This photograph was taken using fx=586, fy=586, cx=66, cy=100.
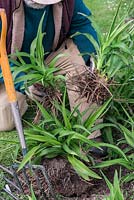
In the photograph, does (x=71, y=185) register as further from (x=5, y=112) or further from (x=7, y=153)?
(x=5, y=112)

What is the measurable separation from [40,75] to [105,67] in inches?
14.3

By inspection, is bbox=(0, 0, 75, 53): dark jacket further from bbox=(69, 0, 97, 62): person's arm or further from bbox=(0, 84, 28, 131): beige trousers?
bbox=(0, 84, 28, 131): beige trousers

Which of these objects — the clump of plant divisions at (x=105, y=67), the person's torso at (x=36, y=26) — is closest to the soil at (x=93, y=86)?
the clump of plant divisions at (x=105, y=67)

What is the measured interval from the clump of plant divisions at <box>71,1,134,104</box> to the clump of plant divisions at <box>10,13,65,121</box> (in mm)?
111

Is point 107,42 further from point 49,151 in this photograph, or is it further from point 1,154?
point 1,154

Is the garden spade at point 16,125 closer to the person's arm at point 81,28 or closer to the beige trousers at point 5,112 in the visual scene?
the beige trousers at point 5,112

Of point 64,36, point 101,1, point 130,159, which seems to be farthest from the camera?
point 101,1

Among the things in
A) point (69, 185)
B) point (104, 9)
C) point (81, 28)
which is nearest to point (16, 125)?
point (69, 185)

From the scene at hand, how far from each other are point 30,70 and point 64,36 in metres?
0.58

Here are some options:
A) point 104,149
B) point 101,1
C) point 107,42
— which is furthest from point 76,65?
Answer: point 101,1

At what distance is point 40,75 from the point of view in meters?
3.19

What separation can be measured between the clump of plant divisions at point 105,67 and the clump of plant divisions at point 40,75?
0.36 ft

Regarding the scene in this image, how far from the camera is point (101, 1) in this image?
5871mm

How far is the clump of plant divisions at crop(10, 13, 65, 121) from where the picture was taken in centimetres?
319
